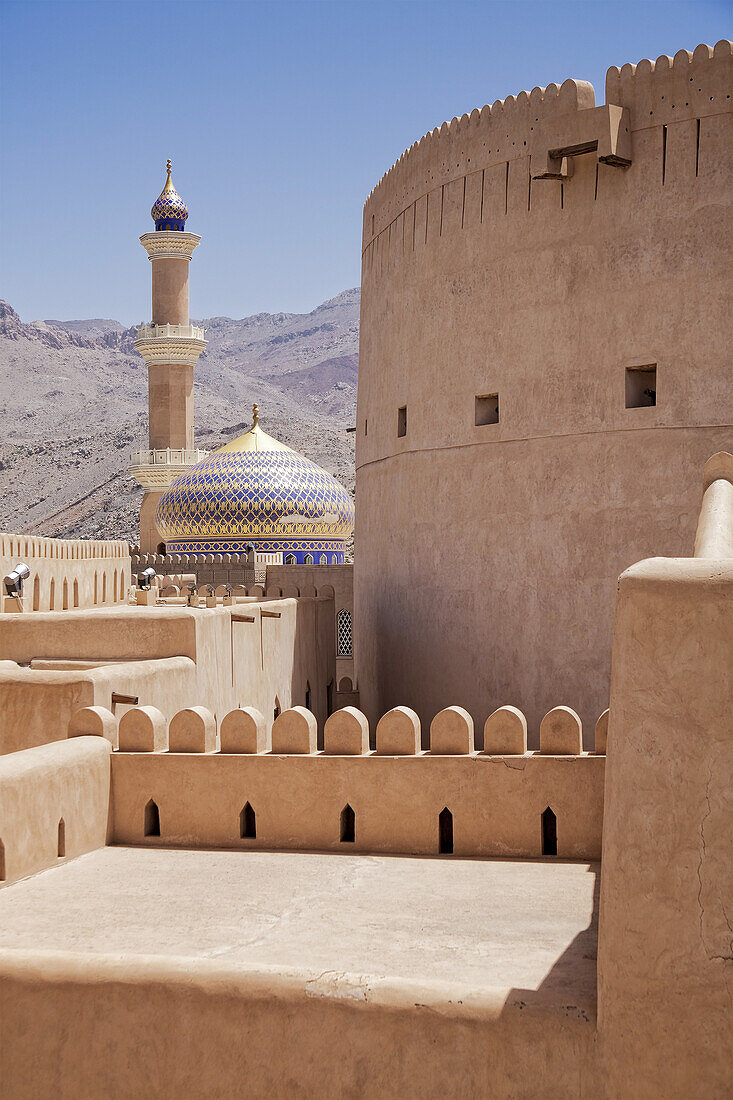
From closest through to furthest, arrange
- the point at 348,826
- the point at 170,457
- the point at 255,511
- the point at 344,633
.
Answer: the point at 348,826
the point at 344,633
the point at 255,511
the point at 170,457

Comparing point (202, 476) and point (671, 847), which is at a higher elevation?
point (202, 476)

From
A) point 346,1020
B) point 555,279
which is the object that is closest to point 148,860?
point 346,1020

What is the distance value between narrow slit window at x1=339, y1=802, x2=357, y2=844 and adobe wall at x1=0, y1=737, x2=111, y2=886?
104 centimetres

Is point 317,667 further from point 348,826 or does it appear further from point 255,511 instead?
point 255,511

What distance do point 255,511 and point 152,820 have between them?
22547 mm

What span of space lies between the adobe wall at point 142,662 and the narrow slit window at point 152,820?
60 centimetres

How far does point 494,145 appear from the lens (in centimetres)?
978

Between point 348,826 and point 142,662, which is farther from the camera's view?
point 142,662

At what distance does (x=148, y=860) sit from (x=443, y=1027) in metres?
2.14

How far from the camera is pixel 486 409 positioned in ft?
33.2

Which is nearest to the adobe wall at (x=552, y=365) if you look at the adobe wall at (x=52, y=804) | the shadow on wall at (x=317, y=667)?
the shadow on wall at (x=317, y=667)

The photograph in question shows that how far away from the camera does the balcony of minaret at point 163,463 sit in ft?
100

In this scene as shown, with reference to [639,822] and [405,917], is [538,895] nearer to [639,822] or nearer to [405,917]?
[405,917]

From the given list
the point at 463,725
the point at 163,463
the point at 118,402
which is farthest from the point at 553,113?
the point at 118,402
